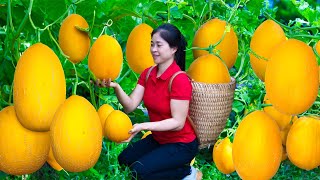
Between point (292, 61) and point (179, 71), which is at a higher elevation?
point (292, 61)

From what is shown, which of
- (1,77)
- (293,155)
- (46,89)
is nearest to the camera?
(46,89)

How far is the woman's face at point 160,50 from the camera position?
200 cm

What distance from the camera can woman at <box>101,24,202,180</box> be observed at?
80.0 inches

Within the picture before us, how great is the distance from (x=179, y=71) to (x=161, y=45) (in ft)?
0.34

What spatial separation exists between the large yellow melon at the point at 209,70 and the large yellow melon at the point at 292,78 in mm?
487

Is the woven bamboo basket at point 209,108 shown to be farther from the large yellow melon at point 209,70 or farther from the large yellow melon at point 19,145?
the large yellow melon at point 19,145

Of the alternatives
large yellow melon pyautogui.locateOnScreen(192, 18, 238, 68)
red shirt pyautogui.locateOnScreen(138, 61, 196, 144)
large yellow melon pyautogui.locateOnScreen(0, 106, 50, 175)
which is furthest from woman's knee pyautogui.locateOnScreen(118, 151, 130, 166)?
large yellow melon pyautogui.locateOnScreen(0, 106, 50, 175)

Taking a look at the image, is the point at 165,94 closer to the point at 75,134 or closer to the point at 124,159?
the point at 124,159

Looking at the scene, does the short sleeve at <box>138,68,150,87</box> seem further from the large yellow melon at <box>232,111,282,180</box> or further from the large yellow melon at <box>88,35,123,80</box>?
the large yellow melon at <box>232,111,282,180</box>

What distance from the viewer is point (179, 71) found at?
2068 mm

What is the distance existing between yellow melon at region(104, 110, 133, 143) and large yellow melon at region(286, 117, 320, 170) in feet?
1.53

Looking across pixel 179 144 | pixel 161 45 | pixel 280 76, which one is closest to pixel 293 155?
pixel 280 76

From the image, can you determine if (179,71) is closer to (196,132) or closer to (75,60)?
(196,132)

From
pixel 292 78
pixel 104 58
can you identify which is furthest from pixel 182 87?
pixel 292 78
